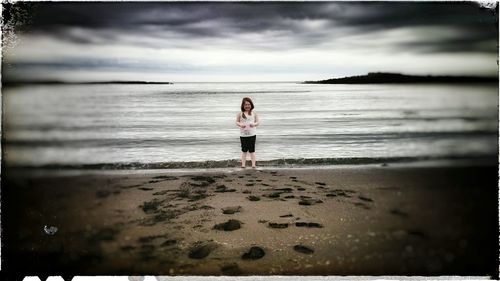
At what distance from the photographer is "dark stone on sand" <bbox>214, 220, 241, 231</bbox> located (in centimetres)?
299

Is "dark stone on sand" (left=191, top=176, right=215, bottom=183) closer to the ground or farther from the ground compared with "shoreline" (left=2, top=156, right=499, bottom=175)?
closer to the ground

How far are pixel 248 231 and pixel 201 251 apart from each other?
38 cm

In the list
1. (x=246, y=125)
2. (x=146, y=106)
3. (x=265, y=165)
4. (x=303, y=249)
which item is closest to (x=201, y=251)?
(x=303, y=249)

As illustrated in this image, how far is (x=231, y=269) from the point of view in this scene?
2719mm

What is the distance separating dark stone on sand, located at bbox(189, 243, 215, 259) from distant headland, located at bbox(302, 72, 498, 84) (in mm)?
1611

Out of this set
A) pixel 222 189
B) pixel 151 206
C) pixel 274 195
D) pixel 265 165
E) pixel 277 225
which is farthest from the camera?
pixel 265 165

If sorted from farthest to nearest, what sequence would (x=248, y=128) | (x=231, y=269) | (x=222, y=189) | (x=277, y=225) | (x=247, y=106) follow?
(x=248, y=128)
(x=247, y=106)
(x=222, y=189)
(x=277, y=225)
(x=231, y=269)

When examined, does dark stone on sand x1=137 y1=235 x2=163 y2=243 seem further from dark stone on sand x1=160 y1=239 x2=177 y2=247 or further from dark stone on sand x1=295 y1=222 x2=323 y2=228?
dark stone on sand x1=295 y1=222 x2=323 y2=228

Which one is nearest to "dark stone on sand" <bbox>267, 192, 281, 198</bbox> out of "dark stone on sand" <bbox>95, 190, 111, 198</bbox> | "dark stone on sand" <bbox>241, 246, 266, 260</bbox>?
"dark stone on sand" <bbox>241, 246, 266, 260</bbox>

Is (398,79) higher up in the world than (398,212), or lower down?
higher up

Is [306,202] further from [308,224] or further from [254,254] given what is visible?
[254,254]

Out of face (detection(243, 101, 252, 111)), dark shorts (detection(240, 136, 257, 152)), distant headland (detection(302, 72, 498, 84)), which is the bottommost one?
dark shorts (detection(240, 136, 257, 152))

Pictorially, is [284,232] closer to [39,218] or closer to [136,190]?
[136,190]

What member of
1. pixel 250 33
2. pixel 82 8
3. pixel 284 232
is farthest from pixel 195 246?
pixel 82 8
